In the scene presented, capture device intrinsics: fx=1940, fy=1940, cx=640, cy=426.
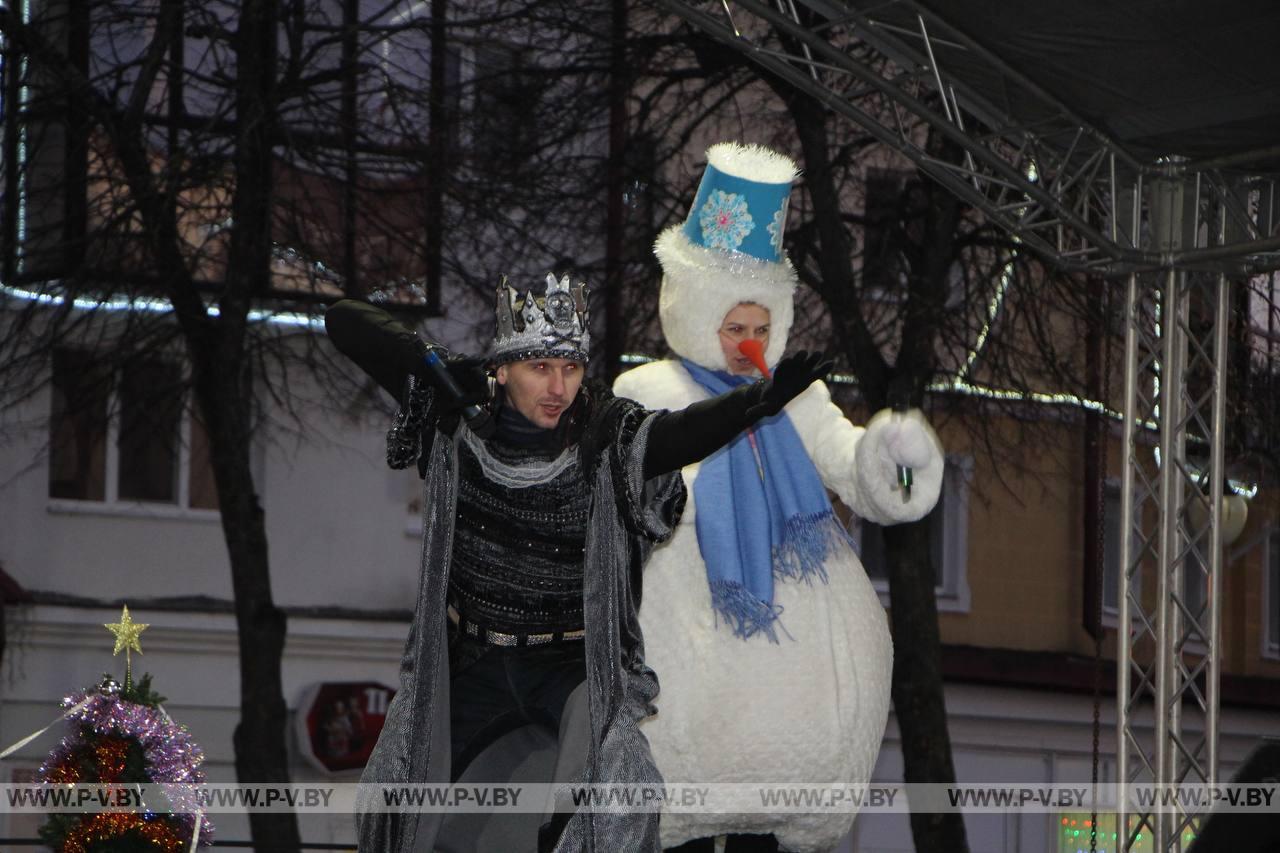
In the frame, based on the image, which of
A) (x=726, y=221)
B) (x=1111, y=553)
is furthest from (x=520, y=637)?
(x=1111, y=553)

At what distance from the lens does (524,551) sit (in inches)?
189

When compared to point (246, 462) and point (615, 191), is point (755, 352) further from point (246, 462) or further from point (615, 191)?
point (615, 191)

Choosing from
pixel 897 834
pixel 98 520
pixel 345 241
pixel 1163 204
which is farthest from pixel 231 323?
pixel 897 834

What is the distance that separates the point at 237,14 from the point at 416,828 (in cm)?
858

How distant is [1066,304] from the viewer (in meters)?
11.9

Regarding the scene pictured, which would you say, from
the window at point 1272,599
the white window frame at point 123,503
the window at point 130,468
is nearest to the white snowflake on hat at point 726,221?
the window at point 130,468

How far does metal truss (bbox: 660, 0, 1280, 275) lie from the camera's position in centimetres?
763

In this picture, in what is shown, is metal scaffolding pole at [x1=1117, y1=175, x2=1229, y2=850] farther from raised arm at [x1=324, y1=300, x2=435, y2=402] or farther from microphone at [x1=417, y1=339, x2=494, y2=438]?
raised arm at [x1=324, y1=300, x2=435, y2=402]

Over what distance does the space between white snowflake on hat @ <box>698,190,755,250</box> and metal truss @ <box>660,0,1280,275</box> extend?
7.15ft

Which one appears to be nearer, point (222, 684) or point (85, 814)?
point (85, 814)

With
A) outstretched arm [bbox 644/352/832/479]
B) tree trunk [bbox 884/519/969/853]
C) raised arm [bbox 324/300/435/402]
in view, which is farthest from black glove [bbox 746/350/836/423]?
tree trunk [bbox 884/519/969/853]

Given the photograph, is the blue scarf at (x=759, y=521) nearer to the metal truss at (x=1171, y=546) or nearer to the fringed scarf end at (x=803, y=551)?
the fringed scarf end at (x=803, y=551)

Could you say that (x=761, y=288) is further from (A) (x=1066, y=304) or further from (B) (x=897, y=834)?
(B) (x=897, y=834)

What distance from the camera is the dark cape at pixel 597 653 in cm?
461
